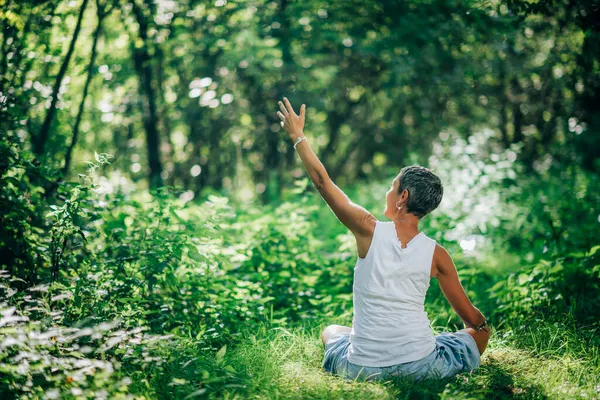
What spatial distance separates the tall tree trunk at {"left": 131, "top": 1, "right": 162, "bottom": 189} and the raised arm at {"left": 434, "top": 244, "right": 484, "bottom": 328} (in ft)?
14.4

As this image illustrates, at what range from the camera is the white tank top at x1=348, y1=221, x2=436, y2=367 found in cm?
295

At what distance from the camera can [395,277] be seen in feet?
9.69

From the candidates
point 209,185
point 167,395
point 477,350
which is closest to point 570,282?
point 477,350

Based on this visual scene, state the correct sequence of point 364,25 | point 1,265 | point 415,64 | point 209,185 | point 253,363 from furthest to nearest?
1. point 209,185
2. point 415,64
3. point 364,25
4. point 1,265
5. point 253,363

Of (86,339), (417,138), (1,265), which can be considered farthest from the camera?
(417,138)

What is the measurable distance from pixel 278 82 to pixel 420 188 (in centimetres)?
571

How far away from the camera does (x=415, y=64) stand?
814cm

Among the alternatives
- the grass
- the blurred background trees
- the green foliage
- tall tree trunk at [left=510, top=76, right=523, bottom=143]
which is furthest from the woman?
tall tree trunk at [left=510, top=76, right=523, bottom=143]

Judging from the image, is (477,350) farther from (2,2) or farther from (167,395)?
(2,2)

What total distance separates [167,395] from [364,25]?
599cm

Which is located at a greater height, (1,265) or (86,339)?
(1,265)

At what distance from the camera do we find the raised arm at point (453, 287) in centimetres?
304

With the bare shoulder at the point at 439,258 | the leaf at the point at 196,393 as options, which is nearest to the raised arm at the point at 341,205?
the bare shoulder at the point at 439,258

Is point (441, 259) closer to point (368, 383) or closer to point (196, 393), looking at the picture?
point (368, 383)
